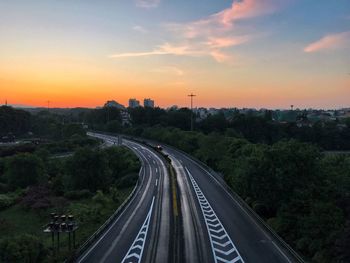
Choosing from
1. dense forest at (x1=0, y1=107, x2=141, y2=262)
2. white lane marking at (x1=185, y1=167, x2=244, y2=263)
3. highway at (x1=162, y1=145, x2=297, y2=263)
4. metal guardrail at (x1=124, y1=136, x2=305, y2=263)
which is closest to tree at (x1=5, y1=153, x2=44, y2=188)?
dense forest at (x1=0, y1=107, x2=141, y2=262)

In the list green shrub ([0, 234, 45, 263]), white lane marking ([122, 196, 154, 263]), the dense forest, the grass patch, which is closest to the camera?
green shrub ([0, 234, 45, 263])

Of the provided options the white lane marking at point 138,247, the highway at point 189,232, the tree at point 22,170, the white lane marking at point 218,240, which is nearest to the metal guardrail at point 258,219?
the highway at point 189,232

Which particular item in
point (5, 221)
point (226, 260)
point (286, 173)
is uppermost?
point (286, 173)

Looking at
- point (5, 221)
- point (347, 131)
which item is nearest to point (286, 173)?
point (5, 221)

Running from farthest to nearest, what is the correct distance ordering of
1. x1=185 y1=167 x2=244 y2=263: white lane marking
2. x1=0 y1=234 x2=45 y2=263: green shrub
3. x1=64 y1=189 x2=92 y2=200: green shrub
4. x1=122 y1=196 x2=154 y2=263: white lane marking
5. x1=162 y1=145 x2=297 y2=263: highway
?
1. x1=64 y1=189 x2=92 y2=200: green shrub
2. x1=162 y1=145 x2=297 y2=263: highway
3. x1=185 y1=167 x2=244 y2=263: white lane marking
4. x1=122 y1=196 x2=154 y2=263: white lane marking
5. x1=0 y1=234 x2=45 y2=263: green shrub

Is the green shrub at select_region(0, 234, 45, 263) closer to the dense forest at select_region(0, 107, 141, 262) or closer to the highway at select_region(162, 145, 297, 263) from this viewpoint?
the dense forest at select_region(0, 107, 141, 262)

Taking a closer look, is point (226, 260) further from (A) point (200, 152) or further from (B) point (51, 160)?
(B) point (51, 160)

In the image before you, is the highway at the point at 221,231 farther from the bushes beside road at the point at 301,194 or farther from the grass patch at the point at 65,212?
the grass patch at the point at 65,212
